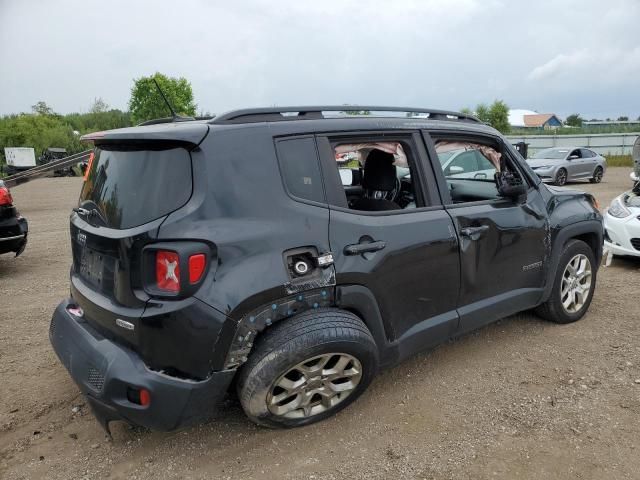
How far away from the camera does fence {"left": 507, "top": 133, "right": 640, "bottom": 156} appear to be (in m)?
30.6

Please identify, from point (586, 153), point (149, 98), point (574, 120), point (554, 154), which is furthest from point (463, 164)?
point (574, 120)

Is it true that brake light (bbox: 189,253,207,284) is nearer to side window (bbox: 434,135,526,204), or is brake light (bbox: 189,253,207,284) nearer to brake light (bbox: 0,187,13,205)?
side window (bbox: 434,135,526,204)

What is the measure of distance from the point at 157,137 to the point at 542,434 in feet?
8.45

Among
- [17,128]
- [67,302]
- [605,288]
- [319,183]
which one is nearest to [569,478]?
[319,183]

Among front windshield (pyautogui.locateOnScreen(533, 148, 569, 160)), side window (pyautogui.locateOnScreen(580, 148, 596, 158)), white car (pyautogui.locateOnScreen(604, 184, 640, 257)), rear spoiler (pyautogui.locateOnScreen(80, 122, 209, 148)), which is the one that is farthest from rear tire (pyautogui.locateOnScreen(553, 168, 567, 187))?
rear spoiler (pyautogui.locateOnScreen(80, 122, 209, 148))

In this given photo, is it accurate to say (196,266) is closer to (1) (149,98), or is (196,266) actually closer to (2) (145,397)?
(2) (145,397)

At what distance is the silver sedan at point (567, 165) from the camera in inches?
655

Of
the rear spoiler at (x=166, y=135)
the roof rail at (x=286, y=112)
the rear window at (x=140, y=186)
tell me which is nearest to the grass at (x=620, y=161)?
the roof rail at (x=286, y=112)

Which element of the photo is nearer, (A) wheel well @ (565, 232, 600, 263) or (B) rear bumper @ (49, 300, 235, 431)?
(B) rear bumper @ (49, 300, 235, 431)

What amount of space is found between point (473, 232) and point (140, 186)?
6.64 ft

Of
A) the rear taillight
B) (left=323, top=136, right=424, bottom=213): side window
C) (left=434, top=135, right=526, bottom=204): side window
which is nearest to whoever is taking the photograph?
the rear taillight

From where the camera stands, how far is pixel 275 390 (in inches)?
99.5

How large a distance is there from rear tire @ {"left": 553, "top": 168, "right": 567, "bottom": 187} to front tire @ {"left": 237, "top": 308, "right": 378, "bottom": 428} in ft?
53.4

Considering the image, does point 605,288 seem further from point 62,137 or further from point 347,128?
point 62,137
